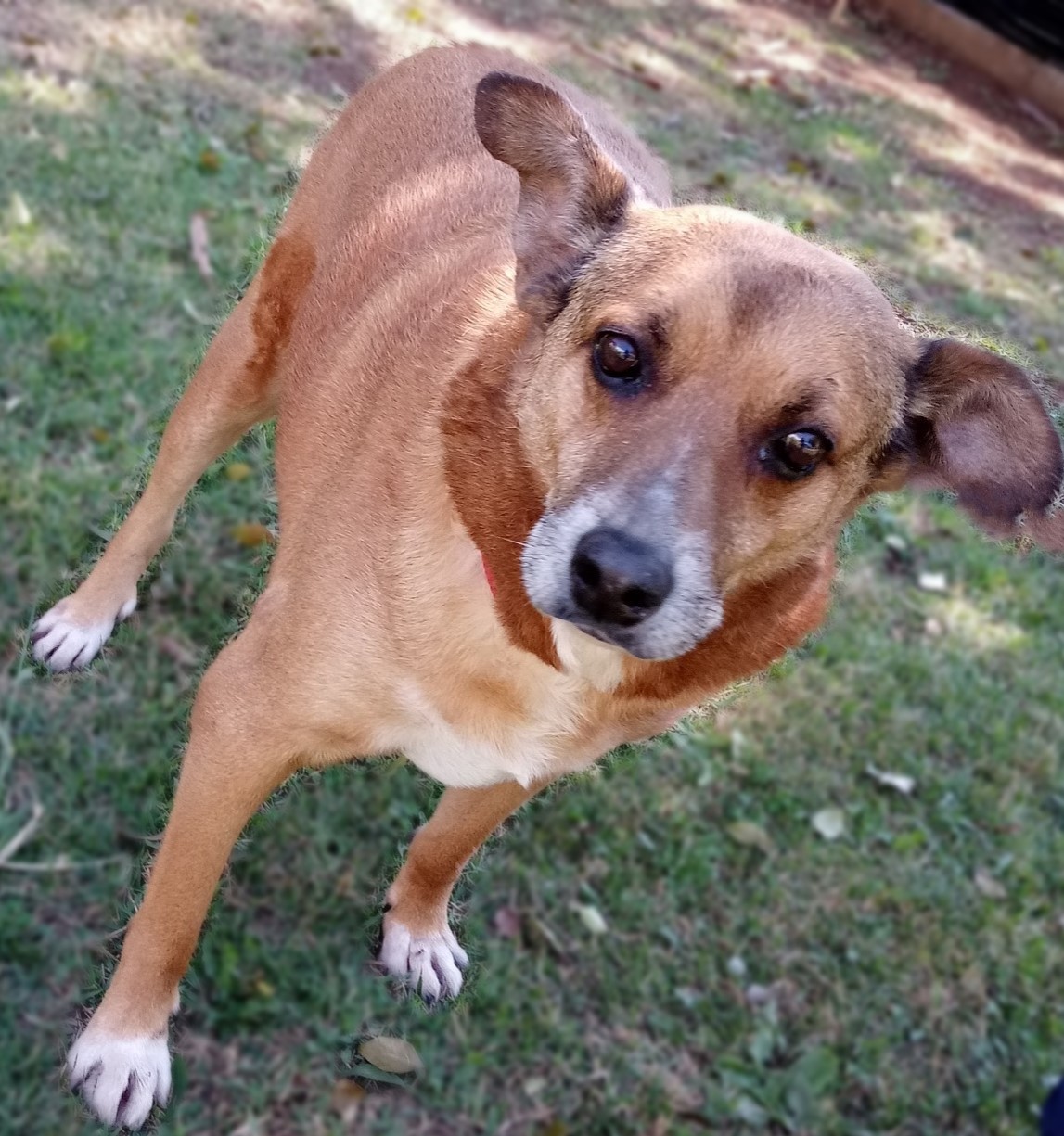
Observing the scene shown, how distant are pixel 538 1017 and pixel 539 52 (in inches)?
254

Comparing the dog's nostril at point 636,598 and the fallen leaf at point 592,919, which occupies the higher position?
the dog's nostril at point 636,598

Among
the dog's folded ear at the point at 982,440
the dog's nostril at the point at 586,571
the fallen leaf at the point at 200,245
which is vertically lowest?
the fallen leaf at the point at 200,245

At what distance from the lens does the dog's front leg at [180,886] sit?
2445 mm

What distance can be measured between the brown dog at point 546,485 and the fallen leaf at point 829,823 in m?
1.55

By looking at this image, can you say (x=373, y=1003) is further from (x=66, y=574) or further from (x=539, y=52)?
(x=539, y=52)

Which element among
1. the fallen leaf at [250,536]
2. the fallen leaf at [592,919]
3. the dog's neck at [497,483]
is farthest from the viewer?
the fallen leaf at [250,536]

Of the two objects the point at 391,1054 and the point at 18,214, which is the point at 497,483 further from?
the point at 18,214

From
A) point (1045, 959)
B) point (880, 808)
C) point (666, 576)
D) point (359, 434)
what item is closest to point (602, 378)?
point (666, 576)

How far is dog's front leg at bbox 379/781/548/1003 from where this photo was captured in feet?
9.76

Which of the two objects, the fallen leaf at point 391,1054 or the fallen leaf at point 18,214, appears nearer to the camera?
the fallen leaf at point 391,1054

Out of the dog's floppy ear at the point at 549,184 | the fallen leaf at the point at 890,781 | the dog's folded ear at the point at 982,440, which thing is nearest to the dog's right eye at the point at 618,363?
the dog's floppy ear at the point at 549,184

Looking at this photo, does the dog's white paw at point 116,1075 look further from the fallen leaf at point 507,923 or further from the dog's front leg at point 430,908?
the fallen leaf at point 507,923

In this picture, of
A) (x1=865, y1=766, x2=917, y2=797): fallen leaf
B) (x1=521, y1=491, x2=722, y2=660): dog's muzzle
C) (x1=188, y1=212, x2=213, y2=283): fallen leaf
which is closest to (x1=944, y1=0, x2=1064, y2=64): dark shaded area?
(x1=188, y1=212, x2=213, y2=283): fallen leaf

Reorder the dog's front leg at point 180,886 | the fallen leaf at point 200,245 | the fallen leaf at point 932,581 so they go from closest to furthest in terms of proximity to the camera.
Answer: the dog's front leg at point 180,886
the fallen leaf at point 200,245
the fallen leaf at point 932,581
